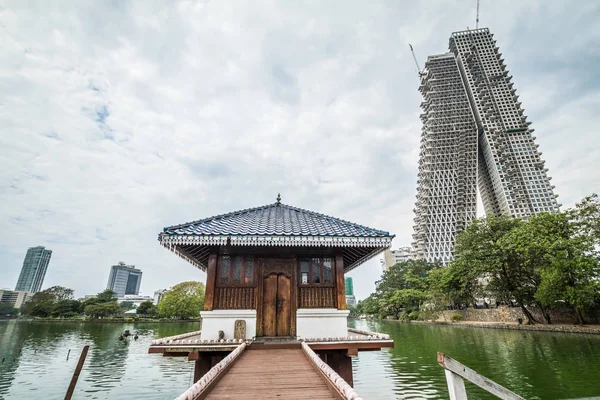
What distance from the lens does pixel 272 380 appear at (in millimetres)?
4453

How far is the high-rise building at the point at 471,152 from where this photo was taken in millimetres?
73188

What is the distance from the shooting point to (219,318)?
7.99m

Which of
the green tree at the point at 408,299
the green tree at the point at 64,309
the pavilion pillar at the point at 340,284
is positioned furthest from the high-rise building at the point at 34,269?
the pavilion pillar at the point at 340,284

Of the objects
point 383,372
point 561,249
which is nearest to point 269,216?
point 383,372

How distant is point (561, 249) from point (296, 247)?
23.4m

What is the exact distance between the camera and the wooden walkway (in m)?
3.71

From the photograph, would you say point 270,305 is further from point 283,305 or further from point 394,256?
point 394,256

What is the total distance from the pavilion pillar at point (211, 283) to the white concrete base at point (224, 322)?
0.72ft

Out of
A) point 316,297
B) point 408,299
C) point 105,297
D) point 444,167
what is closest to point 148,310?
point 105,297

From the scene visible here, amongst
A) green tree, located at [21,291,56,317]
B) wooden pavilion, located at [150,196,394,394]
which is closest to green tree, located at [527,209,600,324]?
wooden pavilion, located at [150,196,394,394]

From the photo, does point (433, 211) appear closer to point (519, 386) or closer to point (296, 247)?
point (519, 386)

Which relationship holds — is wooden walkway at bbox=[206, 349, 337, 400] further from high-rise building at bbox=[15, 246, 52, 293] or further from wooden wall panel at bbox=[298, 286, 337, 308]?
high-rise building at bbox=[15, 246, 52, 293]

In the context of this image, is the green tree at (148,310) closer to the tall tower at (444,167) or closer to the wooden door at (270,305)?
the tall tower at (444,167)

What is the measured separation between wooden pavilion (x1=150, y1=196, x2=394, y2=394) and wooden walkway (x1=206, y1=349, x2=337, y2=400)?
1.53 meters
